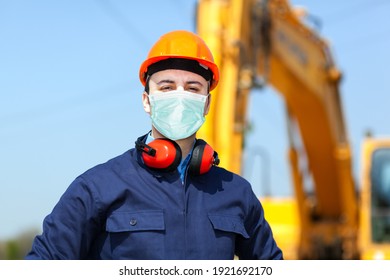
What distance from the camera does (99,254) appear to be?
245 cm

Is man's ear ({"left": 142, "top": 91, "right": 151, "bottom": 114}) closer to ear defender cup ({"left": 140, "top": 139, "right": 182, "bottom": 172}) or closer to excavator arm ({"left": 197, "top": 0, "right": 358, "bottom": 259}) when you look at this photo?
ear defender cup ({"left": 140, "top": 139, "right": 182, "bottom": 172})

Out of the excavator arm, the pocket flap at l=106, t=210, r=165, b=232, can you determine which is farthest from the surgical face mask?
the excavator arm

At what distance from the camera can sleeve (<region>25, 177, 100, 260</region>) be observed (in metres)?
2.38

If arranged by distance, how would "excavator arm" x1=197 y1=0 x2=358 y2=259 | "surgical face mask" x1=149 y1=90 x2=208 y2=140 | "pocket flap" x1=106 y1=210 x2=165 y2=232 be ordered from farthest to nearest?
"excavator arm" x1=197 y1=0 x2=358 y2=259 → "surgical face mask" x1=149 y1=90 x2=208 y2=140 → "pocket flap" x1=106 y1=210 x2=165 y2=232

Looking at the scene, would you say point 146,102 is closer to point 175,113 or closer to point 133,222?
point 175,113

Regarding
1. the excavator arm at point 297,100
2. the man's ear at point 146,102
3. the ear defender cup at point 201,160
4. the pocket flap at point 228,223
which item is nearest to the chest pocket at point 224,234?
the pocket flap at point 228,223

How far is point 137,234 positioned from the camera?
94.3 inches

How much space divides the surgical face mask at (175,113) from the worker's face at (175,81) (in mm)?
21

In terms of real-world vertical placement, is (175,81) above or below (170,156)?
above

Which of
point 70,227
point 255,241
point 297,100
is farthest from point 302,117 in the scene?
point 70,227

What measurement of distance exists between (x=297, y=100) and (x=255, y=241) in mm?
9950

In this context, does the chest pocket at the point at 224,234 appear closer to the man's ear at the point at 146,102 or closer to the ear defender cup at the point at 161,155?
the ear defender cup at the point at 161,155

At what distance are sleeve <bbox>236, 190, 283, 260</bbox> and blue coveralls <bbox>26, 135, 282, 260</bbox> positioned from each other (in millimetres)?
89
